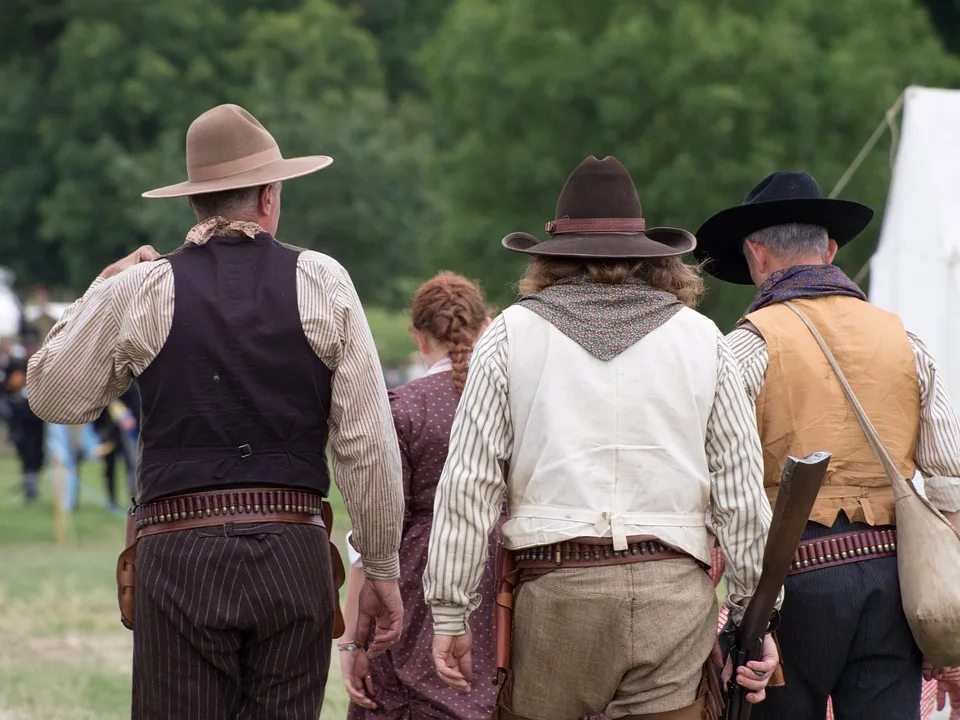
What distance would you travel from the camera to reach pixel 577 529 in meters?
3.30

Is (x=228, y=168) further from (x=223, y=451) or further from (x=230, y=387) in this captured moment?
(x=223, y=451)

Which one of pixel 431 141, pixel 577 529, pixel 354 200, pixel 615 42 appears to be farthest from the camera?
pixel 431 141

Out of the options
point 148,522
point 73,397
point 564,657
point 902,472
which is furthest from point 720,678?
point 73,397

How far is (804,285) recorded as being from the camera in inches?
156

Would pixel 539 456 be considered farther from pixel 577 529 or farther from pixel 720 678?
pixel 720 678

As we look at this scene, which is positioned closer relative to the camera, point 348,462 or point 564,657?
point 564,657

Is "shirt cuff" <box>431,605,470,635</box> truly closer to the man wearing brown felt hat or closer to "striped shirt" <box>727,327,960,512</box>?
the man wearing brown felt hat

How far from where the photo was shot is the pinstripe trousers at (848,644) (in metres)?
3.72

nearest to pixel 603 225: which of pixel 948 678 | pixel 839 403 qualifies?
pixel 839 403

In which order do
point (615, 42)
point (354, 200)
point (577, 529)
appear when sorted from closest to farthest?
1. point (577, 529)
2. point (615, 42)
3. point (354, 200)

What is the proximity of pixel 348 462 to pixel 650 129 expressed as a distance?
62.0 feet

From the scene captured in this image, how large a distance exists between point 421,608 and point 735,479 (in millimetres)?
1533

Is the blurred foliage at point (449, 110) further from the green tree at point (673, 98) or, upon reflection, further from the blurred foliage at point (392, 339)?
the blurred foliage at point (392, 339)

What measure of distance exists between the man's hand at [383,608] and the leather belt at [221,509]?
0.40 metres
